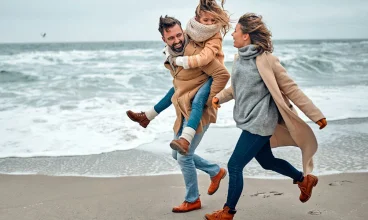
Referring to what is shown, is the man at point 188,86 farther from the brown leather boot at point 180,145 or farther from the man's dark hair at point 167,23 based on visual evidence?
the brown leather boot at point 180,145

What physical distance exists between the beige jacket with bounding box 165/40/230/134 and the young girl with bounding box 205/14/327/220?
0.24m

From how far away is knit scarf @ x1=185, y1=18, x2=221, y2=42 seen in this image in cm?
346

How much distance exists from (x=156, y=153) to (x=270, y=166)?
2.65 metres

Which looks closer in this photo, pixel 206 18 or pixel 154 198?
pixel 206 18

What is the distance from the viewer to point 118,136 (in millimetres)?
7039

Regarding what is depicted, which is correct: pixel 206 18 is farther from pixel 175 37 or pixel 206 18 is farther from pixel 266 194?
pixel 266 194

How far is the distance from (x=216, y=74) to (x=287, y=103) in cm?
58

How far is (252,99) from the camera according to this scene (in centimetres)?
323

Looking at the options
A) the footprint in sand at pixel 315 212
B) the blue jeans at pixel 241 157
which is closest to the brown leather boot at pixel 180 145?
the blue jeans at pixel 241 157

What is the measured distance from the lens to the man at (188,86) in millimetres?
3541

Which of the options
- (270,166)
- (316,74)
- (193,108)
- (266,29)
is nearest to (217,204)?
(270,166)

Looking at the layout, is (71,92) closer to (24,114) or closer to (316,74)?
(24,114)

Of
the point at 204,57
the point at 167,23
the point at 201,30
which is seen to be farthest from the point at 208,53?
the point at 167,23

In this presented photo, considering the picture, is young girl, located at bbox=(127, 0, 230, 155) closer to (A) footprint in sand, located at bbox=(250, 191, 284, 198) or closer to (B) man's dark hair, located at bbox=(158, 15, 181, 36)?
(B) man's dark hair, located at bbox=(158, 15, 181, 36)
